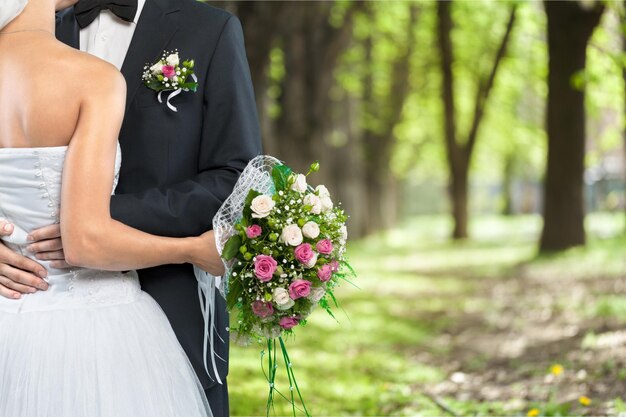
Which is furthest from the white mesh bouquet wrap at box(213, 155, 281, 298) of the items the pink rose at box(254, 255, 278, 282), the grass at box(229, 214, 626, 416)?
the grass at box(229, 214, 626, 416)

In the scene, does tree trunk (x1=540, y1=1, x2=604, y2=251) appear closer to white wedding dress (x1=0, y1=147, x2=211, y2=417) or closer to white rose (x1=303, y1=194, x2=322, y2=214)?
white rose (x1=303, y1=194, x2=322, y2=214)

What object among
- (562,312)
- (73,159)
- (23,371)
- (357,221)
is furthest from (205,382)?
(357,221)

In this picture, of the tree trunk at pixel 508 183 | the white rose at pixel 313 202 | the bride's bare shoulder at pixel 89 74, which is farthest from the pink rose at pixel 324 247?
the tree trunk at pixel 508 183

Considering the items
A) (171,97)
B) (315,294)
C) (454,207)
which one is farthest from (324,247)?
(454,207)

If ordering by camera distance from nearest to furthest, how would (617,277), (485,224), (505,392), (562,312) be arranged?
(505,392), (562,312), (617,277), (485,224)

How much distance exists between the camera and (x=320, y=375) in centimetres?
980

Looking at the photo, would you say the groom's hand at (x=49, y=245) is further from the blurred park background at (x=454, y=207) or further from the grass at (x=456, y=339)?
the grass at (x=456, y=339)

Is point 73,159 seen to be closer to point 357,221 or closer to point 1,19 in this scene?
point 1,19

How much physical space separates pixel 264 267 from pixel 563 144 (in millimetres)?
17219

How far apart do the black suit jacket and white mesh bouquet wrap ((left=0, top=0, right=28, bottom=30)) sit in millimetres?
476

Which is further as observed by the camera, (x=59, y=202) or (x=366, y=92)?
(x=366, y=92)

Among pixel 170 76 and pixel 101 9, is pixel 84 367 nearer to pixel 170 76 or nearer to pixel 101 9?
pixel 170 76

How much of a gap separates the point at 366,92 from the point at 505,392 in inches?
1112

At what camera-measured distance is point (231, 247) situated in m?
3.22
